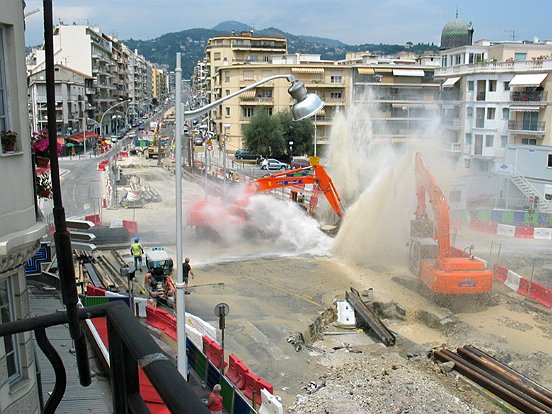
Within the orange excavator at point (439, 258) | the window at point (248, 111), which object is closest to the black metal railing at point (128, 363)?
the orange excavator at point (439, 258)

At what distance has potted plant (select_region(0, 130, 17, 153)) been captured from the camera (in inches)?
176

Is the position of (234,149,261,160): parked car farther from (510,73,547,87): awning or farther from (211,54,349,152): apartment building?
(510,73,547,87): awning

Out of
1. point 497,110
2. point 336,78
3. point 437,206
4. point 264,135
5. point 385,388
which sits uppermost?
point 336,78

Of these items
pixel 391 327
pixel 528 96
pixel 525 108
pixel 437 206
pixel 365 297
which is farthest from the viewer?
pixel 528 96

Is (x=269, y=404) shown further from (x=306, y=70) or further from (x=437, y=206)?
(x=306, y=70)

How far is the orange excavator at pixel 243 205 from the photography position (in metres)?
27.2

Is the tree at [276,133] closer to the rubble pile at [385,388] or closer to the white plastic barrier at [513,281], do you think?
the white plastic barrier at [513,281]

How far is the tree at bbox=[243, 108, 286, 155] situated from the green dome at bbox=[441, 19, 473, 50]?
3342cm

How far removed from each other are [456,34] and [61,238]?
3511 inches

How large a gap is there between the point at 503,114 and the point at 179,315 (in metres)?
46.5

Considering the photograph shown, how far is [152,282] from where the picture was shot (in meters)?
19.6

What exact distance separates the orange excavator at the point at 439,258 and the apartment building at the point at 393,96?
4713cm

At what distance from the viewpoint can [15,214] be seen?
182 inches

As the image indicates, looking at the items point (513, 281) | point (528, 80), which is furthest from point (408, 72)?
point (513, 281)
